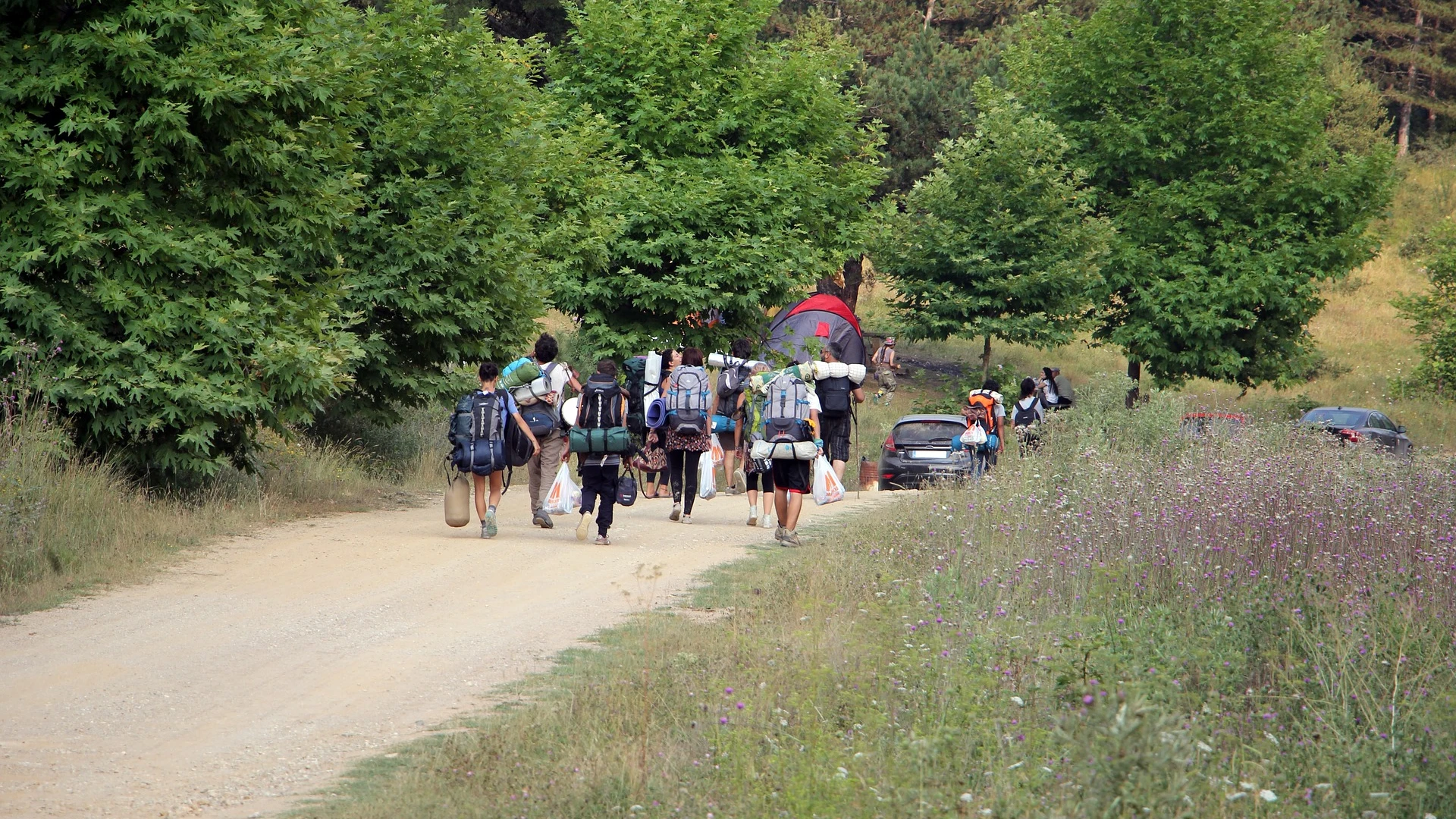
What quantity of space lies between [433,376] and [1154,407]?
29.8ft

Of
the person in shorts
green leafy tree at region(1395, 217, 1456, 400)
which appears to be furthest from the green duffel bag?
green leafy tree at region(1395, 217, 1456, 400)

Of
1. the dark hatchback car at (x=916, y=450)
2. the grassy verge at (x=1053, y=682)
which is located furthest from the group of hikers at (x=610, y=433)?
the dark hatchback car at (x=916, y=450)

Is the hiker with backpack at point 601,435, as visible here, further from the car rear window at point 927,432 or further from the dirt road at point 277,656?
the car rear window at point 927,432

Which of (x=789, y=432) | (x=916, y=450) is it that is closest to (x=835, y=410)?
(x=789, y=432)

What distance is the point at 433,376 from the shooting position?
1905cm

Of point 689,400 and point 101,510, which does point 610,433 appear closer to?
point 689,400

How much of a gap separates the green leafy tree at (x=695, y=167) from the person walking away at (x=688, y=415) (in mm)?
9726

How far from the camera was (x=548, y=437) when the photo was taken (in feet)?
48.0

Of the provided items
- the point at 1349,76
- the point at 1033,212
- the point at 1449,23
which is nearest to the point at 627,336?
the point at 1033,212

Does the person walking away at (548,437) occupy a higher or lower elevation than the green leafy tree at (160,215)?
lower

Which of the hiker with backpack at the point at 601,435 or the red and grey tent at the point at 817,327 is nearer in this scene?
the hiker with backpack at the point at 601,435

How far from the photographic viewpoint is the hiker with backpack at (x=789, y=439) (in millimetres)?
13562

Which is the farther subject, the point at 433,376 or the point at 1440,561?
the point at 433,376

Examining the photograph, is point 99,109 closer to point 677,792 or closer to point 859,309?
point 677,792
